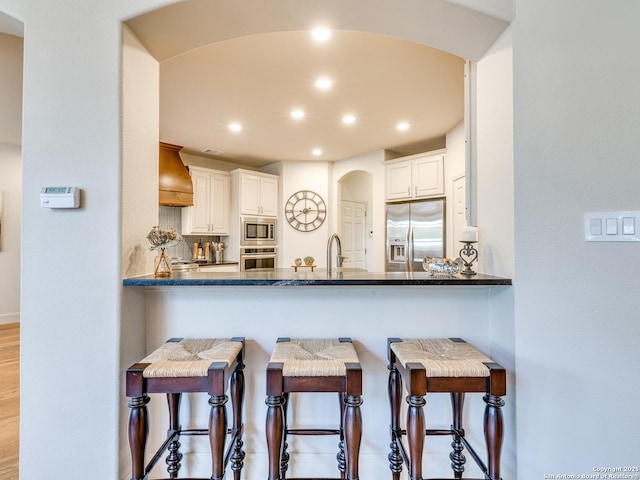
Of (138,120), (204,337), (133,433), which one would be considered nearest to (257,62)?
(138,120)

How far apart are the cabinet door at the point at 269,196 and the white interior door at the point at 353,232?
1195 mm

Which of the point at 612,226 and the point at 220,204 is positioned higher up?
the point at 220,204

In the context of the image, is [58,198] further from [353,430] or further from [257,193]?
[257,193]

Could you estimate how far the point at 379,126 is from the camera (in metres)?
3.79

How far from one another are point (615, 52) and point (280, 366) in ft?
6.18

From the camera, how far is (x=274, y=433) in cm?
125

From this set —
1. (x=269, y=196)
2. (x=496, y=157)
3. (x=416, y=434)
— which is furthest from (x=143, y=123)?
(x=269, y=196)

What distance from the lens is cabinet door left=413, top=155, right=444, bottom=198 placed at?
4105 millimetres

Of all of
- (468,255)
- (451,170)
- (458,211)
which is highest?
(451,170)

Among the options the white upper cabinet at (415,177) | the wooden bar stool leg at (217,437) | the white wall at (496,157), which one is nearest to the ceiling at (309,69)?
the white wall at (496,157)

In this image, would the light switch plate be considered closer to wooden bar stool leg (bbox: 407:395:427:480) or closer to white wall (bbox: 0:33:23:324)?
wooden bar stool leg (bbox: 407:395:427:480)

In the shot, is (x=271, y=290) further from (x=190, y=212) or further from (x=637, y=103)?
(x=190, y=212)

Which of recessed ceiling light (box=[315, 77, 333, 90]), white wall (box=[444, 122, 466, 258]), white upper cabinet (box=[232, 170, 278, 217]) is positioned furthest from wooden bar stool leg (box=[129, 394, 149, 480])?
white upper cabinet (box=[232, 170, 278, 217])

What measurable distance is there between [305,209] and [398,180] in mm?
1637
